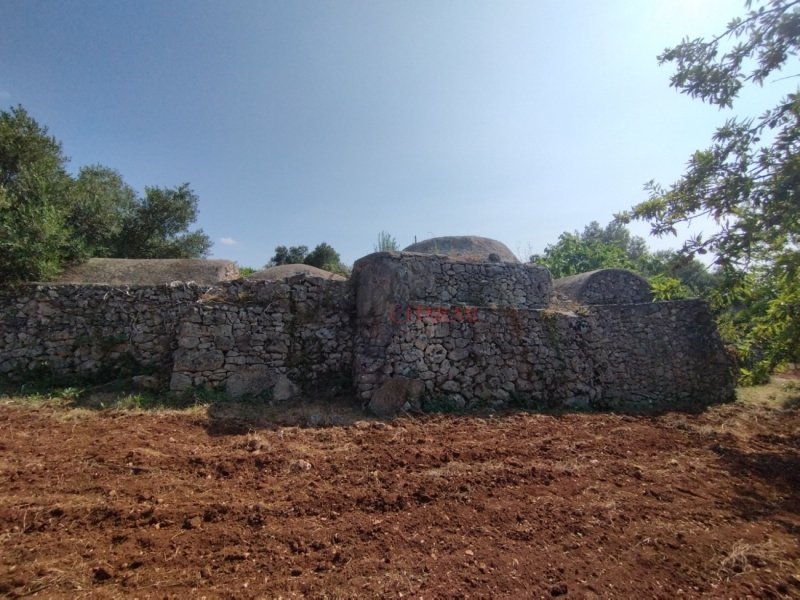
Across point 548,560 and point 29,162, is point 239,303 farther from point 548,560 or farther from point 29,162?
point 29,162

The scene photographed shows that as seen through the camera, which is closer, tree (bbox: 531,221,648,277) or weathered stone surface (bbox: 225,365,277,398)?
weathered stone surface (bbox: 225,365,277,398)

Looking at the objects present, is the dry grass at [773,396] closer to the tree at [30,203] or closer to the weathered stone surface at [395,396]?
the weathered stone surface at [395,396]

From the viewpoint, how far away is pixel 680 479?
4398 mm

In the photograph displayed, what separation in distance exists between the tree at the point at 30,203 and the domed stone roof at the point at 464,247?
9.70 metres

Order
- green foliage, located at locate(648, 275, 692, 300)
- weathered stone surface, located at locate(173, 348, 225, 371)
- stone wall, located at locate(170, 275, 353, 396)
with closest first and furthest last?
green foliage, located at locate(648, 275, 692, 300), weathered stone surface, located at locate(173, 348, 225, 371), stone wall, located at locate(170, 275, 353, 396)

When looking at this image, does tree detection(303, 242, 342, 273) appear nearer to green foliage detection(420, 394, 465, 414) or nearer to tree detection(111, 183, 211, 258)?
tree detection(111, 183, 211, 258)

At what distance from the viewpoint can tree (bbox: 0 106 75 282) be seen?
801cm

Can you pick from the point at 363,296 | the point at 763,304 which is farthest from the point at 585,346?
the point at 363,296

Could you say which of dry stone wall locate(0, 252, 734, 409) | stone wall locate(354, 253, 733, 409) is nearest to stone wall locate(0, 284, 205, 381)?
dry stone wall locate(0, 252, 734, 409)

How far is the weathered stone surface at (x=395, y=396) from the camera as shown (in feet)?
22.8

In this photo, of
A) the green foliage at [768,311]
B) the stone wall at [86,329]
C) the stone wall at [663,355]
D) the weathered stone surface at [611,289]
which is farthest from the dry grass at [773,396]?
the stone wall at [86,329]

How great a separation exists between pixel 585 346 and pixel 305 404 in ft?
21.5

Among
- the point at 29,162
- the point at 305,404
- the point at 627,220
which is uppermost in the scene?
the point at 29,162

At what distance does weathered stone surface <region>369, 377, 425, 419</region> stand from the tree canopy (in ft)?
27.2
